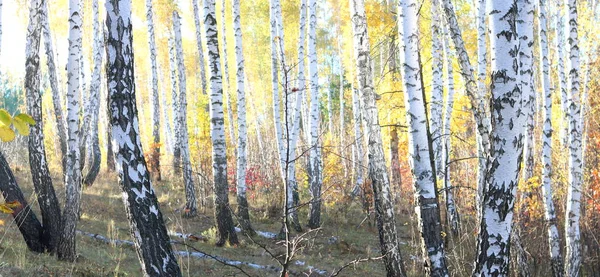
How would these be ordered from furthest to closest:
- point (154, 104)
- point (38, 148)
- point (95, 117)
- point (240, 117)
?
point (154, 104)
point (95, 117)
point (240, 117)
point (38, 148)

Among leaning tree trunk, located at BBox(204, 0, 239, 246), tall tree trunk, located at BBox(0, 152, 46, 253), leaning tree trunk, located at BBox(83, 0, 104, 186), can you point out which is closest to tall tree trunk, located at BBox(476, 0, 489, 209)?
leaning tree trunk, located at BBox(204, 0, 239, 246)

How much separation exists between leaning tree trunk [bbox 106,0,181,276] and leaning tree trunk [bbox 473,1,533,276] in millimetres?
2430

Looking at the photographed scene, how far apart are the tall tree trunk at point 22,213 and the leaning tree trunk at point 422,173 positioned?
14.1 ft

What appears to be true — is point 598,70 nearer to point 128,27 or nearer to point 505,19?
point 505,19

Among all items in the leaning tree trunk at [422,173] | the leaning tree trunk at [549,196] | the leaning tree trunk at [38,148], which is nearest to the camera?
the leaning tree trunk at [422,173]

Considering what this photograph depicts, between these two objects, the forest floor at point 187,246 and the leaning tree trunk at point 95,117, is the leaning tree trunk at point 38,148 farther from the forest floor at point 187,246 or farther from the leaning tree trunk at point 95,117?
the leaning tree trunk at point 95,117

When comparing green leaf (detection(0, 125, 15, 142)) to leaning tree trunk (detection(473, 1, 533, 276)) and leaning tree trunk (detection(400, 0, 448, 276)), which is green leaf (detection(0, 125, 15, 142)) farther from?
leaning tree trunk (detection(400, 0, 448, 276))

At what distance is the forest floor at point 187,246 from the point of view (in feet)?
18.1

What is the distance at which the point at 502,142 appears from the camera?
3883 mm

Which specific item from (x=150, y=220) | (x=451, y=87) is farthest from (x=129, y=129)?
(x=451, y=87)

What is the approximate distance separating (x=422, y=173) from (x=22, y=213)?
14.7 ft

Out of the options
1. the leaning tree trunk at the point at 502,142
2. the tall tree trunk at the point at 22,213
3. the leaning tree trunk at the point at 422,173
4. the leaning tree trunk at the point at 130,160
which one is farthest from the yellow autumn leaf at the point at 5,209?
the tall tree trunk at the point at 22,213

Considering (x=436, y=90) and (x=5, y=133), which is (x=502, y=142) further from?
(x=436, y=90)

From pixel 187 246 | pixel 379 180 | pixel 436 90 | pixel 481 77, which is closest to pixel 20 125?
pixel 379 180
